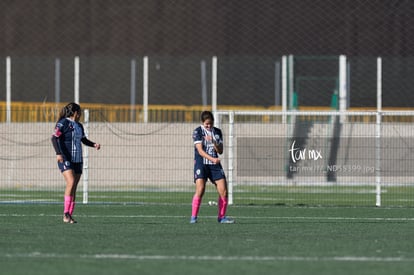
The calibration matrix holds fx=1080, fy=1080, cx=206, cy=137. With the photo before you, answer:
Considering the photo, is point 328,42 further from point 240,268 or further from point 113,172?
point 240,268

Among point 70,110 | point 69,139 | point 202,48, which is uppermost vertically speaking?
point 202,48

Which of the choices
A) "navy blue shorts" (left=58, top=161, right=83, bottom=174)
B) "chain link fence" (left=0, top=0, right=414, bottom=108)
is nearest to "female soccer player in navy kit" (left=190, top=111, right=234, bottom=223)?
"navy blue shorts" (left=58, top=161, right=83, bottom=174)

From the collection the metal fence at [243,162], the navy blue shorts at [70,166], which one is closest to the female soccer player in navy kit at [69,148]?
the navy blue shorts at [70,166]

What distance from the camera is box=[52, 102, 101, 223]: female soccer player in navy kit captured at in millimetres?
16219

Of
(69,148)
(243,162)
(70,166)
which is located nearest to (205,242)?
(70,166)

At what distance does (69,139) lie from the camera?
16.4 m

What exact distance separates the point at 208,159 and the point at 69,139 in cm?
213

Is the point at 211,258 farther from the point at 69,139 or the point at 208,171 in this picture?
the point at 69,139

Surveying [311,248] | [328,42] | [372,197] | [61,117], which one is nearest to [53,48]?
[328,42]

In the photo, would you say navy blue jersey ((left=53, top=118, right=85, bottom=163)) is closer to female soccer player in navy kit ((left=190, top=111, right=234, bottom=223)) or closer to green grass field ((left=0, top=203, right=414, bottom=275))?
green grass field ((left=0, top=203, right=414, bottom=275))

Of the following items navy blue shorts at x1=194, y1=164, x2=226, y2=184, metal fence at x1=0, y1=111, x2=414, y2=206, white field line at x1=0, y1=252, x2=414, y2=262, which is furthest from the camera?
metal fence at x1=0, y1=111, x2=414, y2=206

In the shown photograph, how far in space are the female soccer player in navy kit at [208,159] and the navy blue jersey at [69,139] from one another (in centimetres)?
179

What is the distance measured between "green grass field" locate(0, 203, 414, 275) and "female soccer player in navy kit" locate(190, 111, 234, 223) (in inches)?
15.2

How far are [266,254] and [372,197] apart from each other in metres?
13.4
